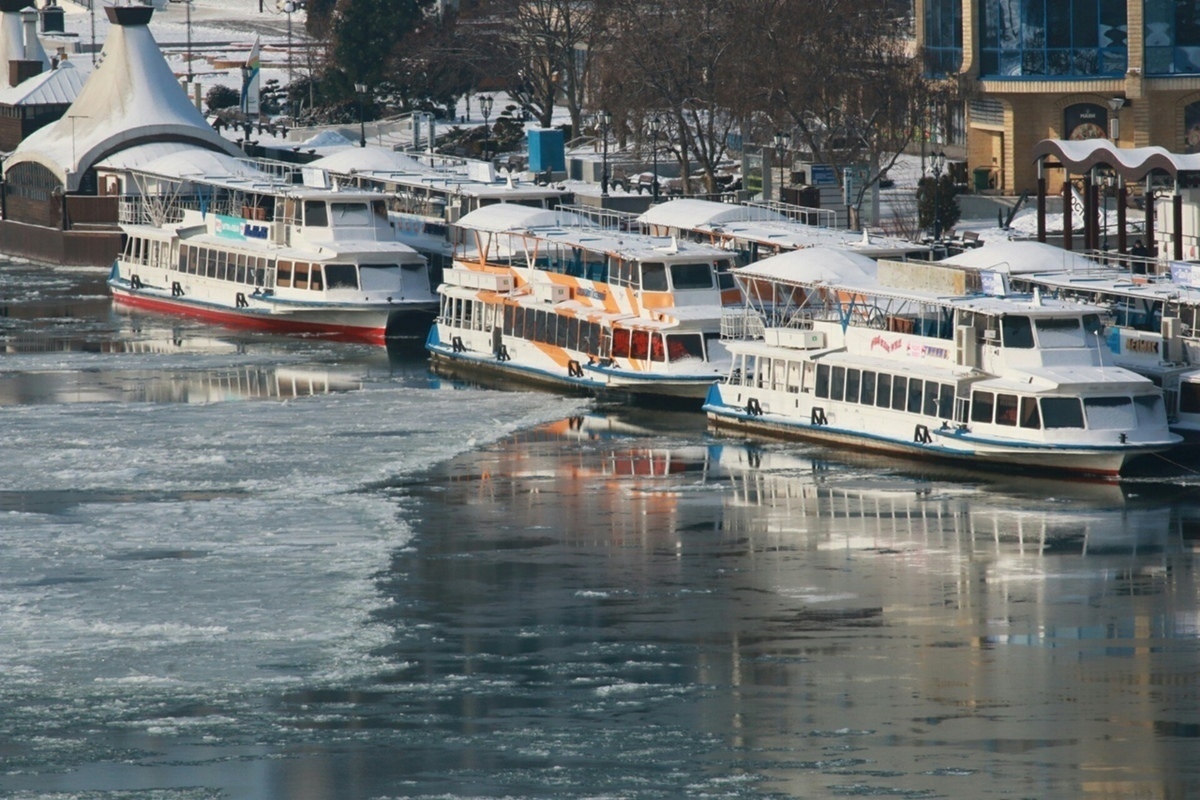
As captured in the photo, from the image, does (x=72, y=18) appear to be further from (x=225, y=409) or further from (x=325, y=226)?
(x=225, y=409)

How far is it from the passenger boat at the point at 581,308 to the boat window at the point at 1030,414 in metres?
10.9

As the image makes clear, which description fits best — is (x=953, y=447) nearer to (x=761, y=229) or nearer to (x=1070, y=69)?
(x=761, y=229)

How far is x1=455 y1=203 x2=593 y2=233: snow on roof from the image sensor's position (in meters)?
65.8

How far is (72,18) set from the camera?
183 metres

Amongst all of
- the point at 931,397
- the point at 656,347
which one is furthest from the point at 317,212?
the point at 931,397

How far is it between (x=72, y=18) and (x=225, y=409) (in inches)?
5272

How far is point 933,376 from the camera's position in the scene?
48.6 m

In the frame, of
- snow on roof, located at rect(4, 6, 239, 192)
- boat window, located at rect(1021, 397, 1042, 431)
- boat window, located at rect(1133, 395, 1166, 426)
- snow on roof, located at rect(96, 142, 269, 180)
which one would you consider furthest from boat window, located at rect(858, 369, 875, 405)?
snow on roof, located at rect(4, 6, 239, 192)

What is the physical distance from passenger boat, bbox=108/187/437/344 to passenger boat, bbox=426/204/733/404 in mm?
3498

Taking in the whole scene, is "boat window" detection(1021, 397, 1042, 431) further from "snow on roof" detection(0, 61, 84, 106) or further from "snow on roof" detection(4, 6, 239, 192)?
"snow on roof" detection(0, 61, 84, 106)

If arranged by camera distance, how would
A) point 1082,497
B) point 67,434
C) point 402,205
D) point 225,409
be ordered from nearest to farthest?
point 1082,497 < point 67,434 < point 225,409 < point 402,205

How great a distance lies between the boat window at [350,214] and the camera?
71.2 m

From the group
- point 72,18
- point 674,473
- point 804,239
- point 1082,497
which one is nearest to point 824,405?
point 674,473

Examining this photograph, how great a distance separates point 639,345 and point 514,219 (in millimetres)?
10443
